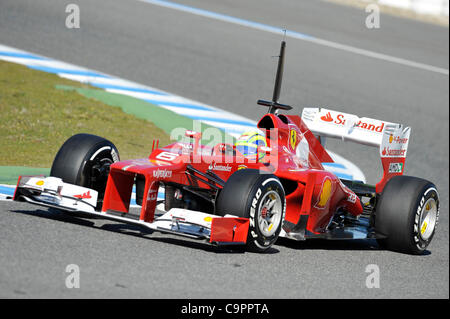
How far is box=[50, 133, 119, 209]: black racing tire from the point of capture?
273 inches

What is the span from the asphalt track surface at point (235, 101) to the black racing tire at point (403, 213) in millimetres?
152

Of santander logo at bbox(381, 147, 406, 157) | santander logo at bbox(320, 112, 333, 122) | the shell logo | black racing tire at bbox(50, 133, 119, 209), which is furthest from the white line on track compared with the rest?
black racing tire at bbox(50, 133, 119, 209)

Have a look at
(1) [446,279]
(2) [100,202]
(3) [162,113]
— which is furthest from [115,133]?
(1) [446,279]

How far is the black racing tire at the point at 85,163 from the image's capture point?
273 inches

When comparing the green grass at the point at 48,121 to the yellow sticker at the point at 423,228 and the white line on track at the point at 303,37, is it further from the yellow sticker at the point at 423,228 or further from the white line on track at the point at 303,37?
the white line on track at the point at 303,37

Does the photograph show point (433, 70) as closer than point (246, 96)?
No

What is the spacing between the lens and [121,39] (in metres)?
16.3

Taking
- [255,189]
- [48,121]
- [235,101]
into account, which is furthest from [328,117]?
[235,101]

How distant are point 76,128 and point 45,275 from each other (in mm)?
5988

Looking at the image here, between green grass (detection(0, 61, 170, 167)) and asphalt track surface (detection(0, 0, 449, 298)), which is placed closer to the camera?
asphalt track surface (detection(0, 0, 449, 298))

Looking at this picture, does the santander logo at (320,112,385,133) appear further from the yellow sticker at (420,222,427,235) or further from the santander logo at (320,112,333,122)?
the yellow sticker at (420,222,427,235)

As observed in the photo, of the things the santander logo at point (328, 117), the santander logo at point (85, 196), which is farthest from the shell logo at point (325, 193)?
the santander logo at point (85, 196)

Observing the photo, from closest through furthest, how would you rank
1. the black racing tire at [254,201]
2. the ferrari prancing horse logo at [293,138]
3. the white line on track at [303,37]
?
1. the black racing tire at [254,201]
2. the ferrari prancing horse logo at [293,138]
3. the white line on track at [303,37]

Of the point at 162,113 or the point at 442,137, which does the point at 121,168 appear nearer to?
the point at 162,113
